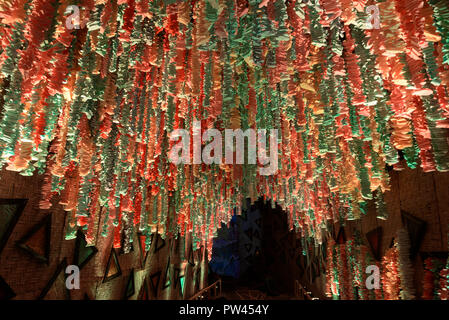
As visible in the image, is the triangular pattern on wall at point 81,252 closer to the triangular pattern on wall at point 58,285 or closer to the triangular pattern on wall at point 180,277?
the triangular pattern on wall at point 58,285

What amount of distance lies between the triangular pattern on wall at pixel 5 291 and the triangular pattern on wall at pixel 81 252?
0.74 metres

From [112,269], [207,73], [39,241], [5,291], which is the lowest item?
[112,269]

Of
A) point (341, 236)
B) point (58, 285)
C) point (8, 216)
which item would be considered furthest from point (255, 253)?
point (8, 216)

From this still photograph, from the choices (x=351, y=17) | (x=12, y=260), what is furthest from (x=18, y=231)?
(x=351, y=17)

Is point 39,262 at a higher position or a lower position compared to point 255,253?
higher

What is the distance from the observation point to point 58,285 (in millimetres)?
2303

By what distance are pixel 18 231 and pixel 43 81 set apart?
1.45 m

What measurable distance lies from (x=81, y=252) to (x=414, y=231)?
3586mm

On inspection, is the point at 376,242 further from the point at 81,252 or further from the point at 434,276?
the point at 81,252

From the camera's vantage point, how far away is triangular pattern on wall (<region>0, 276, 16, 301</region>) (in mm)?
1768

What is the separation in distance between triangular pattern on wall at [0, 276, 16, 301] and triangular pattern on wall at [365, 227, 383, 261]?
3.75 m

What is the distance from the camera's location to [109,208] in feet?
6.82

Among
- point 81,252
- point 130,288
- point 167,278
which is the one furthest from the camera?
point 167,278

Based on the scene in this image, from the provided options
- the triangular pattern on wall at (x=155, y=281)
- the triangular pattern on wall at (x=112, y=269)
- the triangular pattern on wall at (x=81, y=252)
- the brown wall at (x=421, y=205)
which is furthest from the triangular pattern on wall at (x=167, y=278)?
the brown wall at (x=421, y=205)
